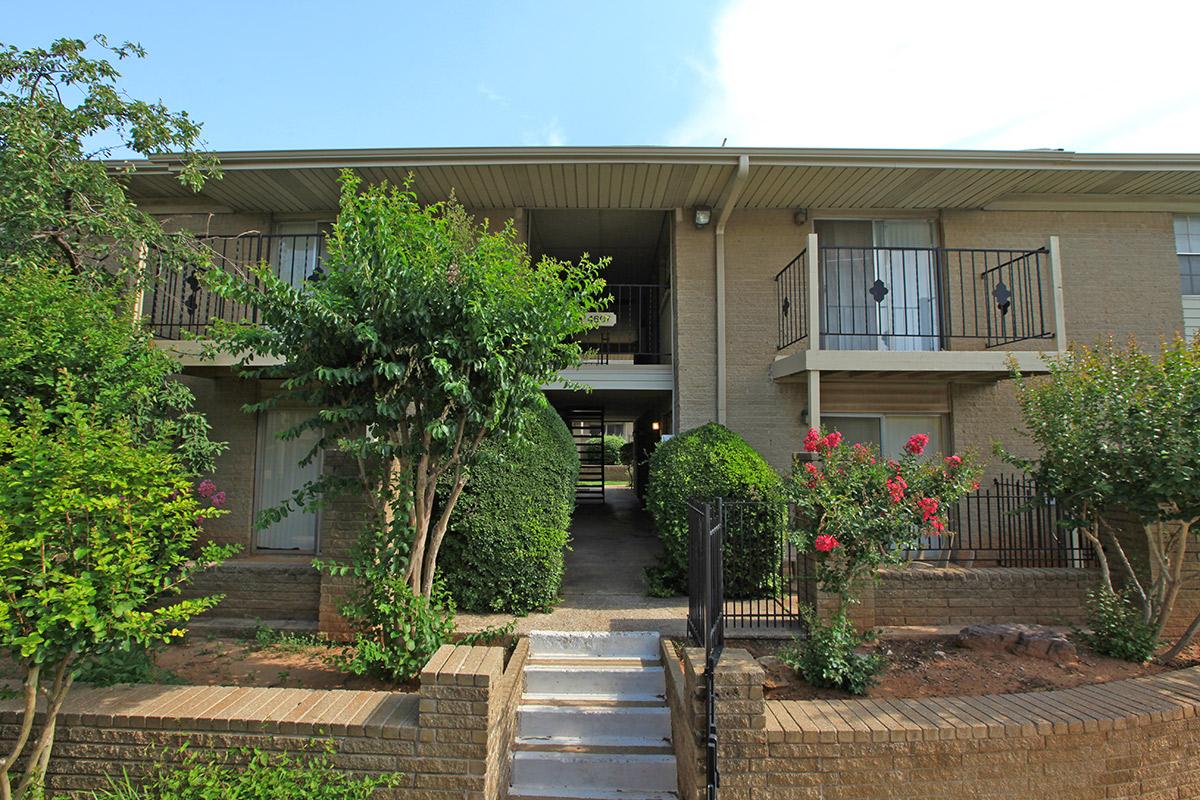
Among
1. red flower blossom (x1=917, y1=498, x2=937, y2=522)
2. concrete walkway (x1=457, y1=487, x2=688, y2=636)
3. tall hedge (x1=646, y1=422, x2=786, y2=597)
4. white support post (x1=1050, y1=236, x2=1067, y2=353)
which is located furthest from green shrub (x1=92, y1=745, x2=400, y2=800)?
white support post (x1=1050, y1=236, x2=1067, y2=353)

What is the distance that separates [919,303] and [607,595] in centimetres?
590

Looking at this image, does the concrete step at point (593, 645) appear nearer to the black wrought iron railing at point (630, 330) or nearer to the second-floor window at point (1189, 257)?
the black wrought iron railing at point (630, 330)

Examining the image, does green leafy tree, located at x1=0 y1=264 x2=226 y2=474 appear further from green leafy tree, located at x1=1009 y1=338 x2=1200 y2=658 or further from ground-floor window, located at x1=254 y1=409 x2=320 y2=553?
green leafy tree, located at x1=1009 y1=338 x2=1200 y2=658

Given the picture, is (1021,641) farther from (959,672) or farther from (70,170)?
(70,170)

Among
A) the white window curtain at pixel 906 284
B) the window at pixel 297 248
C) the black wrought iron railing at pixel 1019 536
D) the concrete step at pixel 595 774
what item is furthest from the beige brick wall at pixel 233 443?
the white window curtain at pixel 906 284

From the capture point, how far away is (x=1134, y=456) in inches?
178

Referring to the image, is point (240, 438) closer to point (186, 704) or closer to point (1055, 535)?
point (186, 704)

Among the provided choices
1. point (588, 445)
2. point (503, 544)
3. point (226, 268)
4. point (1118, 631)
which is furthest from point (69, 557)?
point (588, 445)

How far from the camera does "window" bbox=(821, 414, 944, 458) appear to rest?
320 inches

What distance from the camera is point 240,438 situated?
26.1ft

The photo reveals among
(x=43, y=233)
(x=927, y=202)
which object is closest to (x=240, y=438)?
(x=43, y=233)

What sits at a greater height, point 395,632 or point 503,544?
point 503,544

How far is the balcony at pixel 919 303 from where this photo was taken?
7.91 metres

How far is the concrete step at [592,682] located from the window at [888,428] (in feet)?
16.4
